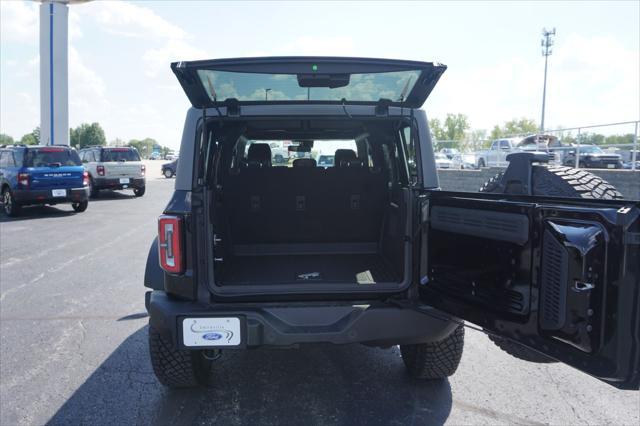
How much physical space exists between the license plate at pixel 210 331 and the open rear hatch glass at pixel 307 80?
121 cm

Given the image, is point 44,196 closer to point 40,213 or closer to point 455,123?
point 40,213

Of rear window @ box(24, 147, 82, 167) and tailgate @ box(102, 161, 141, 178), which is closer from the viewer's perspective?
rear window @ box(24, 147, 82, 167)

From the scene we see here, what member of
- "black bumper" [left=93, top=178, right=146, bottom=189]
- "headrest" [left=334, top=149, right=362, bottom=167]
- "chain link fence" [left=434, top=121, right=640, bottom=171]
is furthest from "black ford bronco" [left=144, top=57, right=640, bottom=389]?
"black bumper" [left=93, top=178, right=146, bottom=189]

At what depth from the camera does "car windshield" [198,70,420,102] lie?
2725mm

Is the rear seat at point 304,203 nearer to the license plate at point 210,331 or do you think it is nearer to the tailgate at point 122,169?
the license plate at point 210,331

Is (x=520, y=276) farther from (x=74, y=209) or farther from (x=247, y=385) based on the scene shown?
(x=74, y=209)

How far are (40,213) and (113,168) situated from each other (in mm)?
4653

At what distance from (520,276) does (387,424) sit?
123 centimetres

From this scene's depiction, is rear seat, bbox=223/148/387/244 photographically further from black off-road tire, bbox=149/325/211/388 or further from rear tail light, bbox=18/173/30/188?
rear tail light, bbox=18/173/30/188

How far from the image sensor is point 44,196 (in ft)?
42.7

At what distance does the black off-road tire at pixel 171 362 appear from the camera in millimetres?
3121

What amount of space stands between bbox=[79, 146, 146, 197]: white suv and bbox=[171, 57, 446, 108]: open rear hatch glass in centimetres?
1679

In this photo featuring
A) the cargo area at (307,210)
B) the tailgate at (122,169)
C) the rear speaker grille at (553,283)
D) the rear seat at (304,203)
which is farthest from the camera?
the tailgate at (122,169)

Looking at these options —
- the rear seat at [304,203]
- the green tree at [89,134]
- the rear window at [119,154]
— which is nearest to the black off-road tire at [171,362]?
the rear seat at [304,203]
